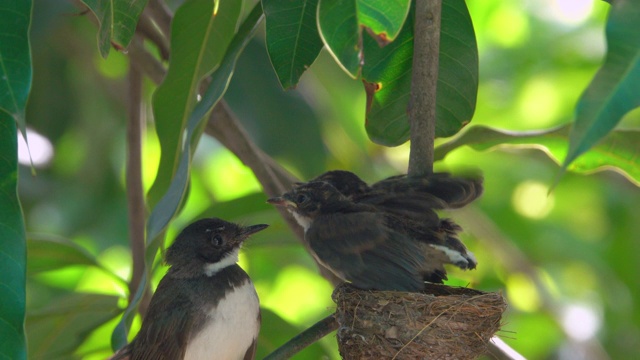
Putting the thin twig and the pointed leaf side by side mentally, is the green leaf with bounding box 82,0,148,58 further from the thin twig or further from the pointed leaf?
the thin twig

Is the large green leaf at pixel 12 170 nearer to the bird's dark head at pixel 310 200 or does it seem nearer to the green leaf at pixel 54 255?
the bird's dark head at pixel 310 200

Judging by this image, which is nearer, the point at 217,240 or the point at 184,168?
the point at 184,168

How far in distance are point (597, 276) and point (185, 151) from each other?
218 inches

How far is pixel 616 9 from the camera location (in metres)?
2.63

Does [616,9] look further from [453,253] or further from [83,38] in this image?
[83,38]

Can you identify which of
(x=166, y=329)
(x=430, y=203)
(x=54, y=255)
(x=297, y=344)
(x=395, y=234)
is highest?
(x=430, y=203)

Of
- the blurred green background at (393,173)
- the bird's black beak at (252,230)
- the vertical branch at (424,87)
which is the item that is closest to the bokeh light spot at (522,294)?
the blurred green background at (393,173)

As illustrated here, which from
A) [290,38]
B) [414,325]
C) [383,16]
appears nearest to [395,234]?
[414,325]

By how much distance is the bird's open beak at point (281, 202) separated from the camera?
4.17 metres

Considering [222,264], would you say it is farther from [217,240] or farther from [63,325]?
[63,325]

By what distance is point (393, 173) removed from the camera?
24.7ft

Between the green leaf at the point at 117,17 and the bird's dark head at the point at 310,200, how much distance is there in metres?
1.06

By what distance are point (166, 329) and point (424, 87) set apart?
1491mm

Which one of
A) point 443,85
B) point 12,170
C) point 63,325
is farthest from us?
point 63,325
